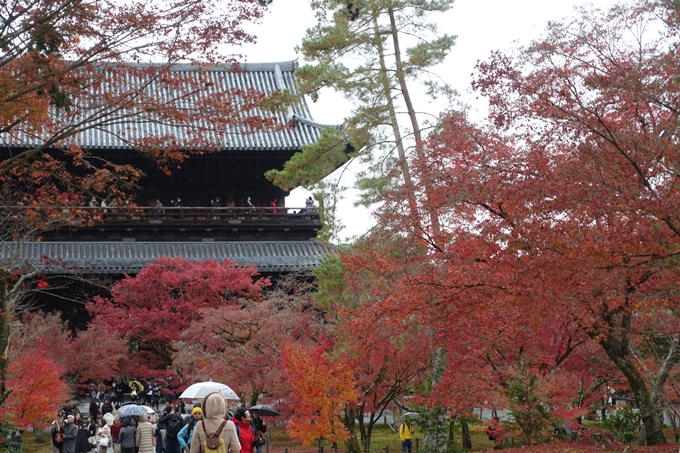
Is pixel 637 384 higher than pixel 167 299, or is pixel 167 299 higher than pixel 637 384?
pixel 167 299

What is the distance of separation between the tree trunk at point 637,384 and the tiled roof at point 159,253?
15.6 meters

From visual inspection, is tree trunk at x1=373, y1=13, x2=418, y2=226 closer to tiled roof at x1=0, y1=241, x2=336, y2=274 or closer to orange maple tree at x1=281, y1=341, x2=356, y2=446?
orange maple tree at x1=281, y1=341, x2=356, y2=446

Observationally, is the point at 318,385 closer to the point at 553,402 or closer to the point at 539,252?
the point at 553,402

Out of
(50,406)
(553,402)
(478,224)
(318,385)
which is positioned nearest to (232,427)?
(478,224)

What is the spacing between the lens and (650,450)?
41.9ft

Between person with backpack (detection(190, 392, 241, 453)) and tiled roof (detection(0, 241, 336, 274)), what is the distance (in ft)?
68.6

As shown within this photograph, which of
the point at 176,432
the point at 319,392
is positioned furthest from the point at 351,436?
the point at 176,432

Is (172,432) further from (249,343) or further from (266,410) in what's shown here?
(249,343)

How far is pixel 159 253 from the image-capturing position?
95.8 ft

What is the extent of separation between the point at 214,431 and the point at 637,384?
8.93 metres

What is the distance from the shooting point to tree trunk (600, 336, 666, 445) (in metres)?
13.4

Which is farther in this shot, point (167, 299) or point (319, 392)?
point (167, 299)

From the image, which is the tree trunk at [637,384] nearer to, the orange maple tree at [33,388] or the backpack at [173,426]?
the backpack at [173,426]

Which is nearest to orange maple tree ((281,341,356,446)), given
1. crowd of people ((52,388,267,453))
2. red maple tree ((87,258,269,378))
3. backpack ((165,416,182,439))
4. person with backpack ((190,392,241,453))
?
crowd of people ((52,388,267,453))
